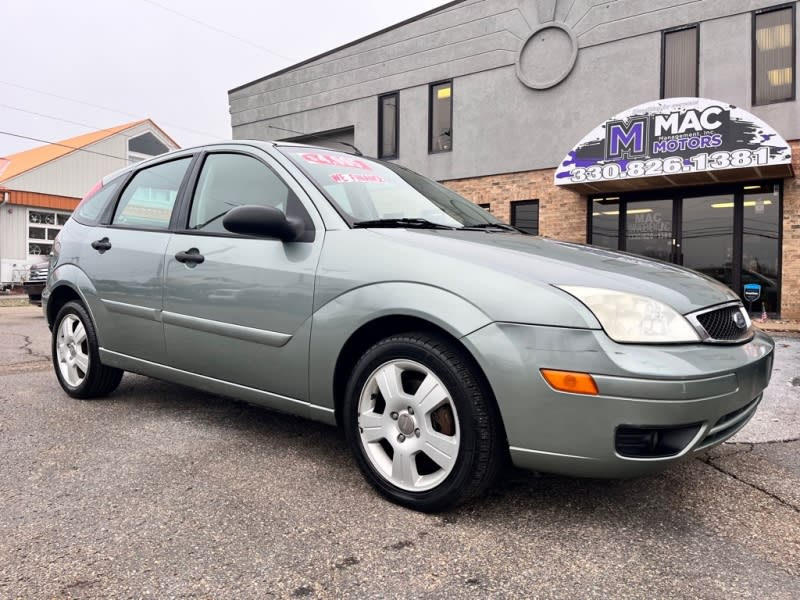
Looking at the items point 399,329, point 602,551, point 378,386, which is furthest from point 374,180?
point 602,551

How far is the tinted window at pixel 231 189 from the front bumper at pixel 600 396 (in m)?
1.40

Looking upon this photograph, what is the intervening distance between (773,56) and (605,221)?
12.5 feet

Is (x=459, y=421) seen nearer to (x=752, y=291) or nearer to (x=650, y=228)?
(x=752, y=291)

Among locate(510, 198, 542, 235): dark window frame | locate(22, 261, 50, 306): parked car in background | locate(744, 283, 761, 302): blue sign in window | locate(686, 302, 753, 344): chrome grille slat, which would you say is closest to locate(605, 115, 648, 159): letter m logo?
locate(510, 198, 542, 235): dark window frame

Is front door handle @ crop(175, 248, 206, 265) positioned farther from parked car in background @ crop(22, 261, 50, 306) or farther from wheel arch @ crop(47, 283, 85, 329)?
parked car in background @ crop(22, 261, 50, 306)

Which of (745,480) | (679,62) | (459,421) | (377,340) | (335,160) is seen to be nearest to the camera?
(459,421)

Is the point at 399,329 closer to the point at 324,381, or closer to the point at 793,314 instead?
the point at 324,381

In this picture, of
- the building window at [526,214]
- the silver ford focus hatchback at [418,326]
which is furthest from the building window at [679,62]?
the silver ford focus hatchback at [418,326]

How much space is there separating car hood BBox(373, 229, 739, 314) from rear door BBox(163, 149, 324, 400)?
19.3 inches

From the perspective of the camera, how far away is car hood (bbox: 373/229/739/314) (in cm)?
212

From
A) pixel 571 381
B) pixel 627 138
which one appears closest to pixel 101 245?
pixel 571 381

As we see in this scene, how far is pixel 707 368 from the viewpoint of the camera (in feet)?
6.57

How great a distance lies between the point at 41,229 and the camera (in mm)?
22875

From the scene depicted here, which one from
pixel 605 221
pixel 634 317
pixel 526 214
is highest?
pixel 526 214
